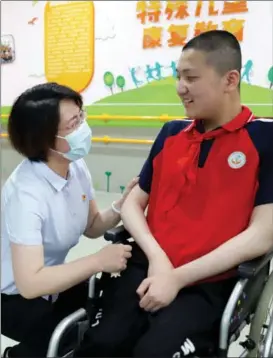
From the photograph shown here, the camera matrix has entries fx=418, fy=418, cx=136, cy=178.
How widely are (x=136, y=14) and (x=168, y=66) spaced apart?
53cm

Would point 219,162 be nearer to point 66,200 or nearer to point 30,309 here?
Result: point 66,200

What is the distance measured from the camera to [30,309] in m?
1.23

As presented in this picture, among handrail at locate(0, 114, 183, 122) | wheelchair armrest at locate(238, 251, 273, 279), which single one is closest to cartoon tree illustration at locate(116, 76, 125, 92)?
handrail at locate(0, 114, 183, 122)

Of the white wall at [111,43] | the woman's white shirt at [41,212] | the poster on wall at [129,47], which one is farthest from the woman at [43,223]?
the white wall at [111,43]

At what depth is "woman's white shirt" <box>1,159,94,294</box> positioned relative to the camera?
1.13 m

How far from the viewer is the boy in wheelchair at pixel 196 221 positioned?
104 cm

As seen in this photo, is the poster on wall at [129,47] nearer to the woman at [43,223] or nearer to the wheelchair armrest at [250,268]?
the woman at [43,223]

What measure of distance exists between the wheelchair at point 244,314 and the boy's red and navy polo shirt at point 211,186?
4.3 inches

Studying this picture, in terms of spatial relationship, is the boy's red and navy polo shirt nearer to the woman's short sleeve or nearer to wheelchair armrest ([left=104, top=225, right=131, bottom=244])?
wheelchair armrest ([left=104, top=225, right=131, bottom=244])

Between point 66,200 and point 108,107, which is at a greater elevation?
point 108,107

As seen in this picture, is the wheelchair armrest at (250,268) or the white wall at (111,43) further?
the white wall at (111,43)

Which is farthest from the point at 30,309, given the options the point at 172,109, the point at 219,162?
the point at 172,109

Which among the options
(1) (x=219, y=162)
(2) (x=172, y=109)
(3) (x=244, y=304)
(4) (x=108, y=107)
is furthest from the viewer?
(4) (x=108, y=107)

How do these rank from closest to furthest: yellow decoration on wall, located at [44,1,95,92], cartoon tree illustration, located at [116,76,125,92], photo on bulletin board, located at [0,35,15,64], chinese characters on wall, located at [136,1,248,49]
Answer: chinese characters on wall, located at [136,1,248,49] → cartoon tree illustration, located at [116,76,125,92] → yellow decoration on wall, located at [44,1,95,92] → photo on bulletin board, located at [0,35,15,64]
